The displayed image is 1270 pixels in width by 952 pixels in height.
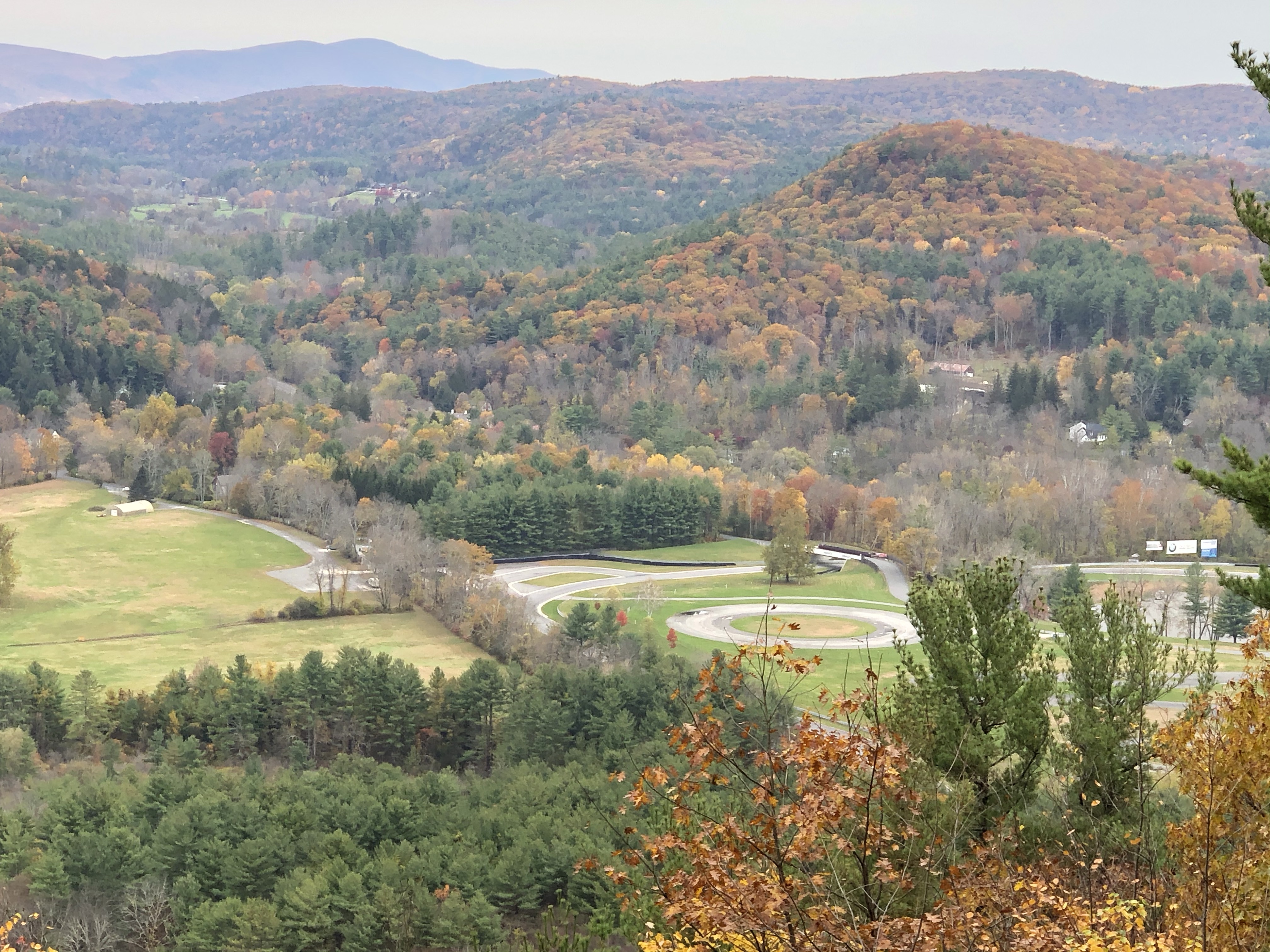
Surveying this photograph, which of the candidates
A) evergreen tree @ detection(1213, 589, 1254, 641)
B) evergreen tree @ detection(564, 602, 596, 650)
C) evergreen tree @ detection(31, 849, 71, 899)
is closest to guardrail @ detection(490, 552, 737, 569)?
evergreen tree @ detection(564, 602, 596, 650)

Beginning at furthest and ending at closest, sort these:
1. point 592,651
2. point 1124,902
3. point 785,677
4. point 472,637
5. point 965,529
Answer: point 965,529
point 472,637
point 592,651
point 785,677
point 1124,902

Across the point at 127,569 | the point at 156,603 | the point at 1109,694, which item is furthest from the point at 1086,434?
the point at 1109,694

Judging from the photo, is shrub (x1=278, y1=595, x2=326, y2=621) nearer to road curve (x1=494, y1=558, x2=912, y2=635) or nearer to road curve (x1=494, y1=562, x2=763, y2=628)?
road curve (x1=494, y1=558, x2=912, y2=635)

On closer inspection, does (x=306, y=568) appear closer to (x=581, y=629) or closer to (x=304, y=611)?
(x=304, y=611)

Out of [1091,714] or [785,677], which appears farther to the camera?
[785,677]

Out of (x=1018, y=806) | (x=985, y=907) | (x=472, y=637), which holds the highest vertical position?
(x=985, y=907)

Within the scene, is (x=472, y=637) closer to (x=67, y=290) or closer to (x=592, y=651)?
(x=592, y=651)

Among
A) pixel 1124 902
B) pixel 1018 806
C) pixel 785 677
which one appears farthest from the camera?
pixel 785 677

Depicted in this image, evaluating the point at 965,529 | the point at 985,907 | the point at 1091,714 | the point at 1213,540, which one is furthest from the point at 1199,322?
the point at 985,907
